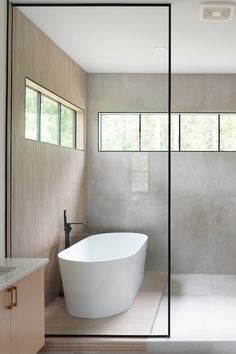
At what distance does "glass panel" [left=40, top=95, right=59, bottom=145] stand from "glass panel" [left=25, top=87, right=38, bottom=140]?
0.11 meters

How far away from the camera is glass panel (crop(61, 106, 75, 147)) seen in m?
3.73

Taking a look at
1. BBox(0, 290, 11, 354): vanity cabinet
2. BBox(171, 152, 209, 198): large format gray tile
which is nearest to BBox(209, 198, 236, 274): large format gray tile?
BBox(171, 152, 209, 198): large format gray tile

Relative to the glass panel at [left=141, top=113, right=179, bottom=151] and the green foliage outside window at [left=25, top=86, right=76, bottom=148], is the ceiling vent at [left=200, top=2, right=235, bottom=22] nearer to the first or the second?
the glass panel at [left=141, top=113, right=179, bottom=151]

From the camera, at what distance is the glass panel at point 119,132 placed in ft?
11.9

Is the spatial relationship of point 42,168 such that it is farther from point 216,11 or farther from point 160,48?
point 216,11

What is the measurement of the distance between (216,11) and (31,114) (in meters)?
1.73

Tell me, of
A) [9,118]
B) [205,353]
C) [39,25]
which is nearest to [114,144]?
[9,118]

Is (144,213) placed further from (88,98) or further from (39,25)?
(39,25)

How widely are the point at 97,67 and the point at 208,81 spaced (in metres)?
1.92

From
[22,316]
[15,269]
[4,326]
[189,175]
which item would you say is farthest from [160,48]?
[4,326]

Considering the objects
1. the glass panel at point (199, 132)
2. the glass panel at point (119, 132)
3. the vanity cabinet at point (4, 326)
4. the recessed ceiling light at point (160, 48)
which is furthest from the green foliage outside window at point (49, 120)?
the glass panel at point (199, 132)

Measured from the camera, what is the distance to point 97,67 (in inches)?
145

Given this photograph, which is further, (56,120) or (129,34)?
(56,120)

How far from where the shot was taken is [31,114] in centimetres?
343
